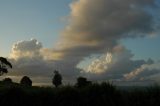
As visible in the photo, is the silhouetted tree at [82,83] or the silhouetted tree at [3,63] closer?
the silhouetted tree at [82,83]

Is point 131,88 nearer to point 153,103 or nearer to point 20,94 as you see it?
point 153,103

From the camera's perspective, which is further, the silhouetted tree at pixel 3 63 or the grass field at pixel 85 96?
the silhouetted tree at pixel 3 63

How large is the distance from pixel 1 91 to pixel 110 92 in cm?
724

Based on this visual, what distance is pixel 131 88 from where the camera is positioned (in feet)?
80.9

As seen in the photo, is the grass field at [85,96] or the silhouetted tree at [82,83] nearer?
the grass field at [85,96]

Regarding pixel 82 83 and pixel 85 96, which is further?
pixel 82 83

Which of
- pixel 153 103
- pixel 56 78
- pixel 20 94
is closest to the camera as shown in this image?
pixel 153 103

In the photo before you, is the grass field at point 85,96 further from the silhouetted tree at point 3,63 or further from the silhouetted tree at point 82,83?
the silhouetted tree at point 3,63

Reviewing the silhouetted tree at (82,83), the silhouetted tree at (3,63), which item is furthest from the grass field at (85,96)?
the silhouetted tree at (3,63)

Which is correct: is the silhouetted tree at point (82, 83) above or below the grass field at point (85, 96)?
above

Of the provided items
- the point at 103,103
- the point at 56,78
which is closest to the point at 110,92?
the point at 103,103

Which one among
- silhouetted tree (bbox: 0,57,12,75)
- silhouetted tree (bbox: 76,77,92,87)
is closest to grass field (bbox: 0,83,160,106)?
silhouetted tree (bbox: 76,77,92,87)

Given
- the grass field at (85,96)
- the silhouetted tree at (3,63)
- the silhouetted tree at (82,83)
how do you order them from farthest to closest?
the silhouetted tree at (3,63) → the silhouetted tree at (82,83) → the grass field at (85,96)

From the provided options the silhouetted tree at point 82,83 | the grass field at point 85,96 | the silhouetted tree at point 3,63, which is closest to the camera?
the grass field at point 85,96
